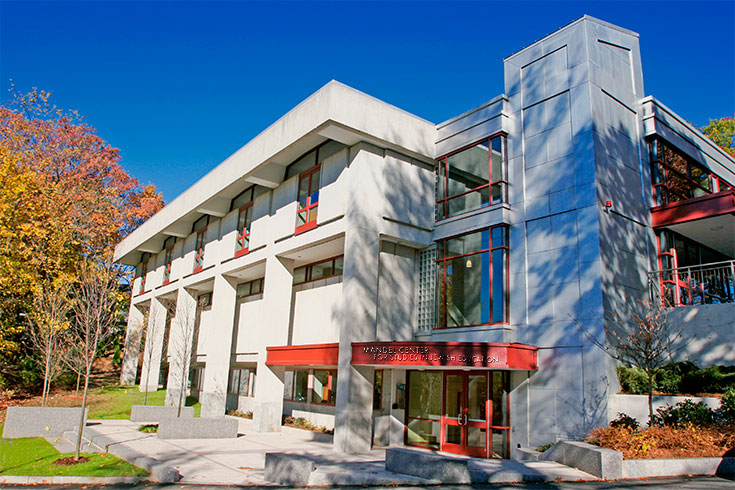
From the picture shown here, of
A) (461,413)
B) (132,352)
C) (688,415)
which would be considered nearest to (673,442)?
(688,415)

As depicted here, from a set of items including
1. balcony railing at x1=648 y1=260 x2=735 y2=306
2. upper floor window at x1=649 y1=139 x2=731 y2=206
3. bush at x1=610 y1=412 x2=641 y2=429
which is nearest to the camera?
bush at x1=610 y1=412 x2=641 y2=429

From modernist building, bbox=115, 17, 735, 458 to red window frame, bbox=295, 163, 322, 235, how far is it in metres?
0.07

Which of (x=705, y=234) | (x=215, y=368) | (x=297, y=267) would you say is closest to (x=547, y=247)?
(x=705, y=234)

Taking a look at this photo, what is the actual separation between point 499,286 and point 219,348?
14513mm

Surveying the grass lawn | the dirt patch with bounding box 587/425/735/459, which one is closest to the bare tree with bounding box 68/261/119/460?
the grass lawn

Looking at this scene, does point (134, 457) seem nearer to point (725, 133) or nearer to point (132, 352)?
point (132, 352)

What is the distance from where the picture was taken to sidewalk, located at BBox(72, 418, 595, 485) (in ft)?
34.8

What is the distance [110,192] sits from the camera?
3644 cm

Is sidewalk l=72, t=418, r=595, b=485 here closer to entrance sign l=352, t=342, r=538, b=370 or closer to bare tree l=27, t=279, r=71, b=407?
entrance sign l=352, t=342, r=538, b=370

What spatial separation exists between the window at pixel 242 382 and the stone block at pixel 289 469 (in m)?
15.9

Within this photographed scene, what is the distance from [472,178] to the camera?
1875 centimetres

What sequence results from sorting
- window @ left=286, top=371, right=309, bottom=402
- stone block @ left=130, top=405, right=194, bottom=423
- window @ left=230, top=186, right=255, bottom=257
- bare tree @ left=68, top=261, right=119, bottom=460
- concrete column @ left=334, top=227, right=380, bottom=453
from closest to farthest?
bare tree @ left=68, top=261, right=119, bottom=460 < concrete column @ left=334, top=227, right=380, bottom=453 < stone block @ left=130, top=405, right=194, bottom=423 < window @ left=286, top=371, right=309, bottom=402 < window @ left=230, top=186, right=255, bottom=257

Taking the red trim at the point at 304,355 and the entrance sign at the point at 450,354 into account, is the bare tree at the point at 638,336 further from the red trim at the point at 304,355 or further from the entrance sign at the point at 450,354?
the red trim at the point at 304,355

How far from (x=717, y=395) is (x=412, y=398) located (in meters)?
8.75
